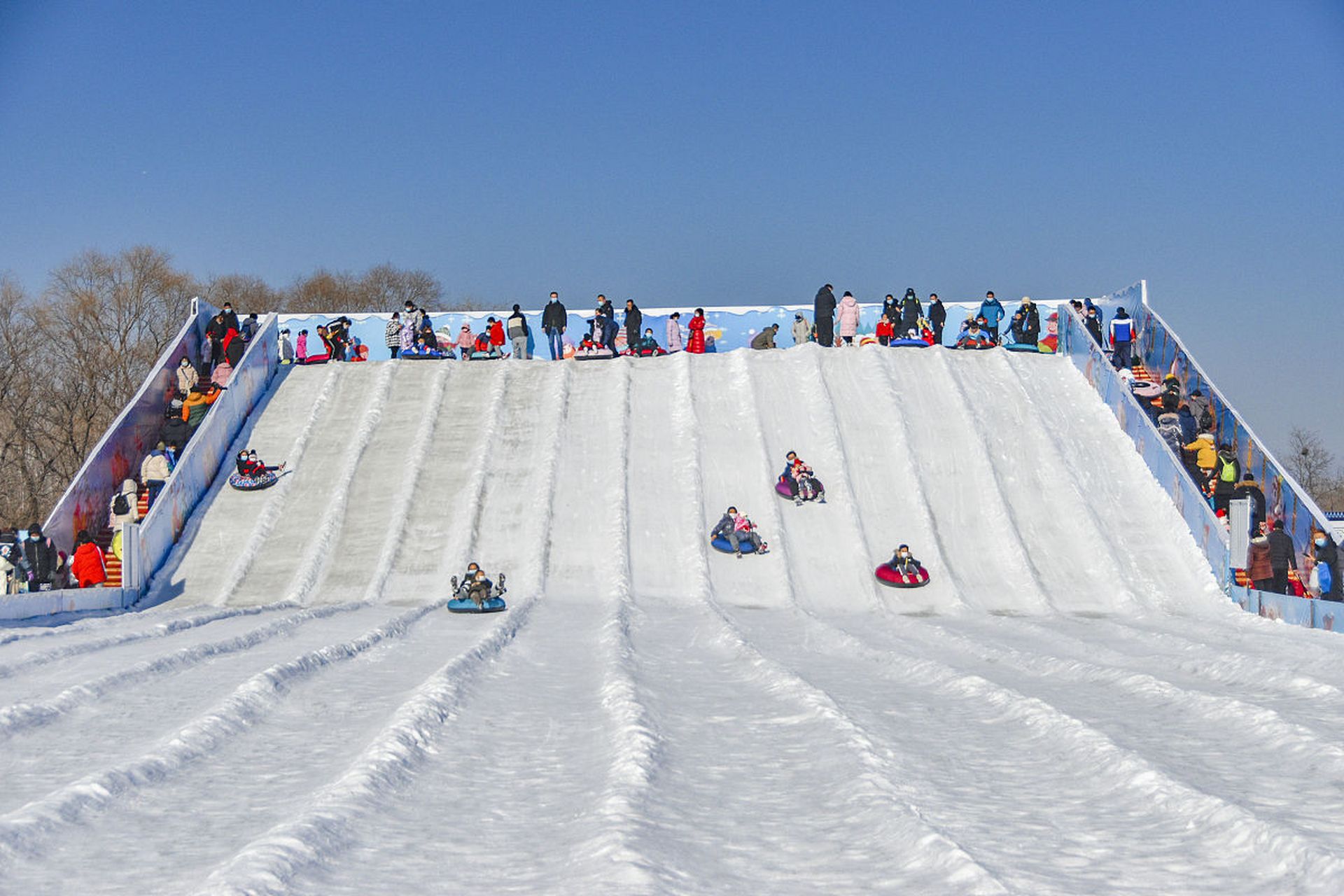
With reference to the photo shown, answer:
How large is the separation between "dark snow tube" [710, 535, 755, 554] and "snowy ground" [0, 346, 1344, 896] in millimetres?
172

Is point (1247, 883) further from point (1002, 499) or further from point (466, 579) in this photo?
point (1002, 499)

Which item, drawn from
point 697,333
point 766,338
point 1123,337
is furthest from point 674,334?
point 1123,337

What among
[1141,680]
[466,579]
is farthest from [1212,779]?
[466,579]

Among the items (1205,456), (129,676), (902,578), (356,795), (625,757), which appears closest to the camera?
(356,795)

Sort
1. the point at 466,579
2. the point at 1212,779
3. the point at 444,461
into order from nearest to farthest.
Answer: the point at 1212,779, the point at 466,579, the point at 444,461

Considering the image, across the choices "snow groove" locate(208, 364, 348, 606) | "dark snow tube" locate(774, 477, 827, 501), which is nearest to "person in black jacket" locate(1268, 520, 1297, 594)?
"dark snow tube" locate(774, 477, 827, 501)

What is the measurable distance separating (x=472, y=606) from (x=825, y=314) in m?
11.9

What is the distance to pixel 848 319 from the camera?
2436cm

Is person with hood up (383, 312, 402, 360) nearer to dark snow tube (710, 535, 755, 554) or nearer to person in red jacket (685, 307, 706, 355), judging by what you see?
person in red jacket (685, 307, 706, 355)

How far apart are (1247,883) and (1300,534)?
452 inches

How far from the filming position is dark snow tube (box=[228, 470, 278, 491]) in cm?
1923

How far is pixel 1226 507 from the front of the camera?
1712cm

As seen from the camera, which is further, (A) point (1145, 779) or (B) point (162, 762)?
(B) point (162, 762)

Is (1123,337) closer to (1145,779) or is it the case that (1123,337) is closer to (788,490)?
(788,490)
